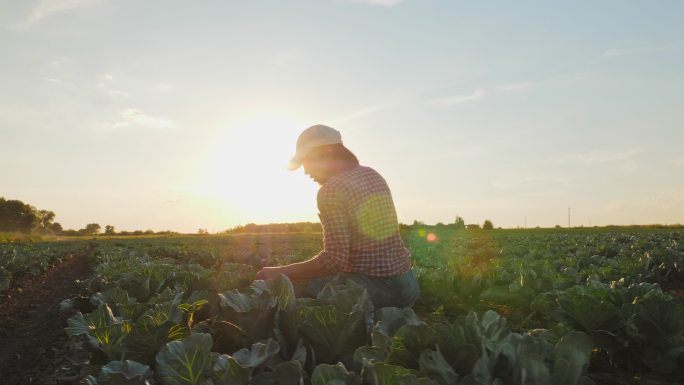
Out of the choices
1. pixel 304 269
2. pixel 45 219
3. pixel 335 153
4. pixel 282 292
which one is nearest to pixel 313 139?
pixel 335 153

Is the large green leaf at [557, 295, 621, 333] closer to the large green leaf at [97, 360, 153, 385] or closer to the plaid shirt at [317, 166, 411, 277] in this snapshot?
the plaid shirt at [317, 166, 411, 277]

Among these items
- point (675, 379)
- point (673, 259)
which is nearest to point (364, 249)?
point (675, 379)

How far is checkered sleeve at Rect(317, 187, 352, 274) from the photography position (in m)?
4.56

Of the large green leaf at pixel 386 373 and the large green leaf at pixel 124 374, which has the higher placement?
the large green leaf at pixel 386 373

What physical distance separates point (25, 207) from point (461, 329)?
109575mm

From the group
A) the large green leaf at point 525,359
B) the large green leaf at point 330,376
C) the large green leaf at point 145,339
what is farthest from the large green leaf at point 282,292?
the large green leaf at point 525,359

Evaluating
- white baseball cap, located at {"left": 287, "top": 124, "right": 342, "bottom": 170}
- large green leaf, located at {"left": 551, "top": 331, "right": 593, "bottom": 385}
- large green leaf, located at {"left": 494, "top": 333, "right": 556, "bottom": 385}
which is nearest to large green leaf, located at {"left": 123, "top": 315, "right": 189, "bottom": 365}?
large green leaf, located at {"left": 494, "top": 333, "right": 556, "bottom": 385}

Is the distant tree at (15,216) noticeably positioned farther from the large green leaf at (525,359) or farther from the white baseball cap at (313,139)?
the large green leaf at (525,359)

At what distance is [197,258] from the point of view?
17.4m

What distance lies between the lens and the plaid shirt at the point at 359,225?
4577mm

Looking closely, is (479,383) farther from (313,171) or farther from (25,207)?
(25,207)

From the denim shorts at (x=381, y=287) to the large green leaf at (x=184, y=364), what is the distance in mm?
2556

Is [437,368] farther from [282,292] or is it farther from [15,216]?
[15,216]

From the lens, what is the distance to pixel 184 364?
194 centimetres
